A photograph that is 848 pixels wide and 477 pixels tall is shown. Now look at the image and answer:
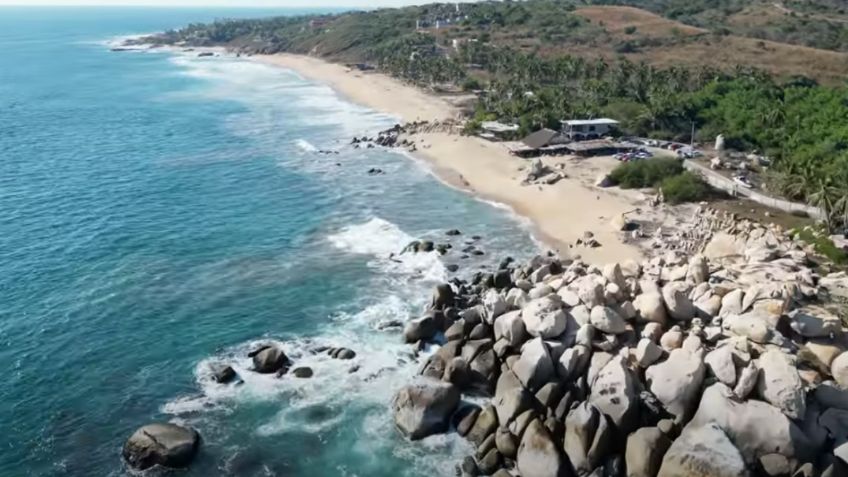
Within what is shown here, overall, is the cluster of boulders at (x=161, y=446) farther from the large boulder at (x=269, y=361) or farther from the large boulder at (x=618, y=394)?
the large boulder at (x=618, y=394)

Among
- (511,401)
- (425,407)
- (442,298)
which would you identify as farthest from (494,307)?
(425,407)

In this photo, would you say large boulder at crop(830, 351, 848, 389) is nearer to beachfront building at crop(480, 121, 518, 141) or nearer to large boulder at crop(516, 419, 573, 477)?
large boulder at crop(516, 419, 573, 477)

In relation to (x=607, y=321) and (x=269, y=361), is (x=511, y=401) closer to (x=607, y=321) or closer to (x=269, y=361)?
(x=607, y=321)

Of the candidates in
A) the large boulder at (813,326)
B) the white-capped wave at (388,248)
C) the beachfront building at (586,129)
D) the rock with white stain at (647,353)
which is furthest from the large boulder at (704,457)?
the beachfront building at (586,129)

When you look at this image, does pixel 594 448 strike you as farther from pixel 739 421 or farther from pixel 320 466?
pixel 320 466

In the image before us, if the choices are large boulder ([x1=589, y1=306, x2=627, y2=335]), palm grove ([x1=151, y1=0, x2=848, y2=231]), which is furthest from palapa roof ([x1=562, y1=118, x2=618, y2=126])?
large boulder ([x1=589, y1=306, x2=627, y2=335])

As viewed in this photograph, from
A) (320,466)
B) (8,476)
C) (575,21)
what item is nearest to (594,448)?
(320,466)
